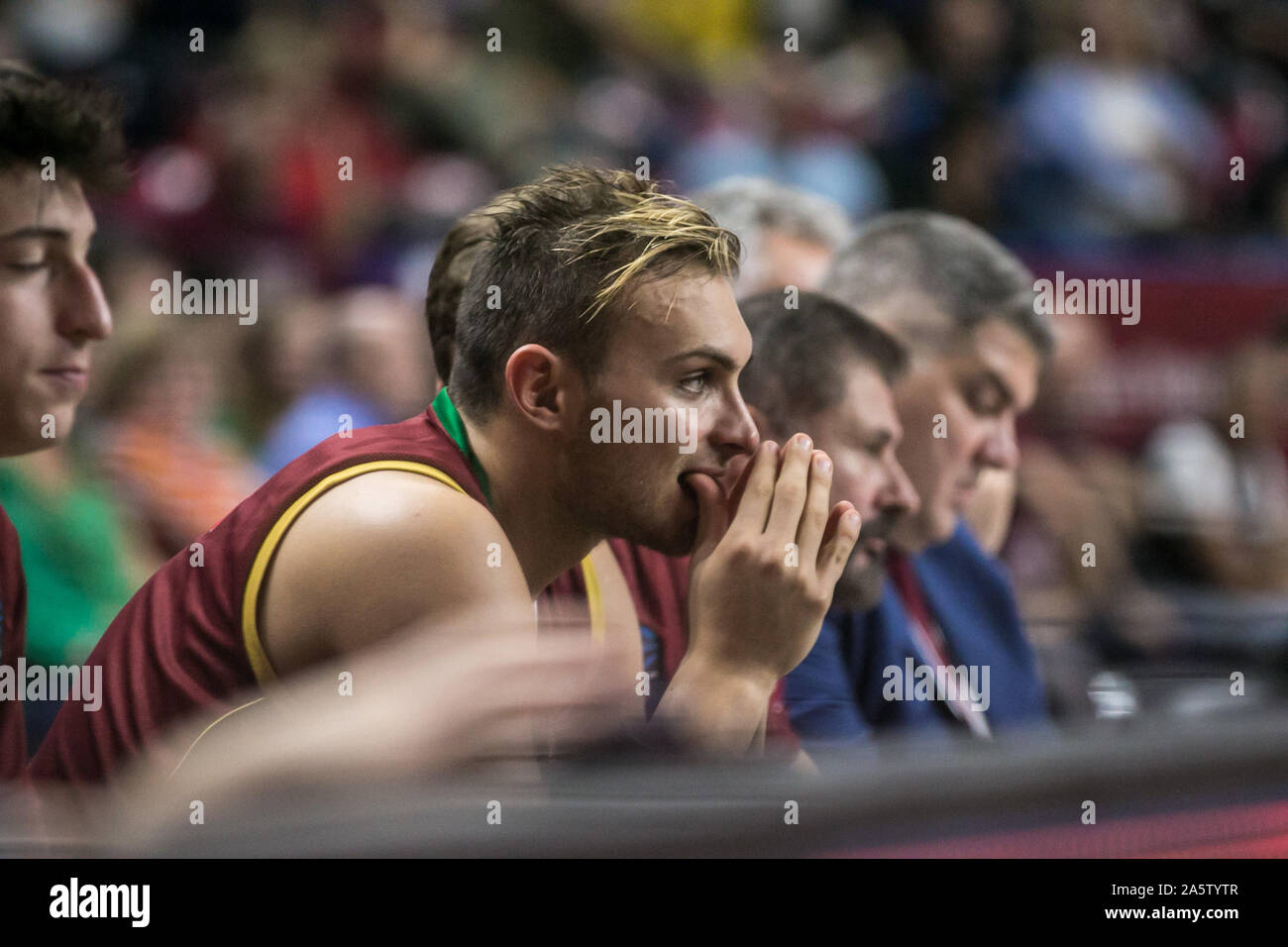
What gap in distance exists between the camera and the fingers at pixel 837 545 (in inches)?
55.6

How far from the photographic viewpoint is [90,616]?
5.19ft

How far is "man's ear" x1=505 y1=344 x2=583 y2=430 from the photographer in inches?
53.1

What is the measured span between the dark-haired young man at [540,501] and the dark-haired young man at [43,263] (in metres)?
0.18

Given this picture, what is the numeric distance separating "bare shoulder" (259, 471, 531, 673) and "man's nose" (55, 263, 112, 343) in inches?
11.3

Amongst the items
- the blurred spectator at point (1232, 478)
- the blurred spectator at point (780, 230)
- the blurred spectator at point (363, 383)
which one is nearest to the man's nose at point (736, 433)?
the blurred spectator at point (363, 383)

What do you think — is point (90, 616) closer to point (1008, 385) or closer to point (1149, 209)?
point (1008, 385)

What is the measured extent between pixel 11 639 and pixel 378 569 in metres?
0.51

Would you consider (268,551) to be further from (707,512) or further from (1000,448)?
(1000,448)

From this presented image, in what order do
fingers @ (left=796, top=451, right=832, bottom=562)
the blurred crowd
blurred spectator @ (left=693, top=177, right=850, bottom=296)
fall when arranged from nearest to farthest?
fingers @ (left=796, top=451, right=832, bottom=562), the blurred crowd, blurred spectator @ (left=693, top=177, right=850, bottom=296)

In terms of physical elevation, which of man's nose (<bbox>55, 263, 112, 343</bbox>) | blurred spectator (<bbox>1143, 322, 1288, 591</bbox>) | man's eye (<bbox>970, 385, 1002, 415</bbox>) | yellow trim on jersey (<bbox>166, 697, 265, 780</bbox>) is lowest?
yellow trim on jersey (<bbox>166, 697, 265, 780</bbox>)

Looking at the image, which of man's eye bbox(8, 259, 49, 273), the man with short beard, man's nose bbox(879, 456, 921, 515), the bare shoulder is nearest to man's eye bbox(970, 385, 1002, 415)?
the man with short beard

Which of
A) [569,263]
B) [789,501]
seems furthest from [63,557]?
[789,501]

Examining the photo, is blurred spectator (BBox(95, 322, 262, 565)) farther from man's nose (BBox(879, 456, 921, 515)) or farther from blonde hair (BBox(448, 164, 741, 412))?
man's nose (BBox(879, 456, 921, 515))

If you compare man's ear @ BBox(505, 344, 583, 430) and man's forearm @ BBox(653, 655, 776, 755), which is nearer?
man's forearm @ BBox(653, 655, 776, 755)
